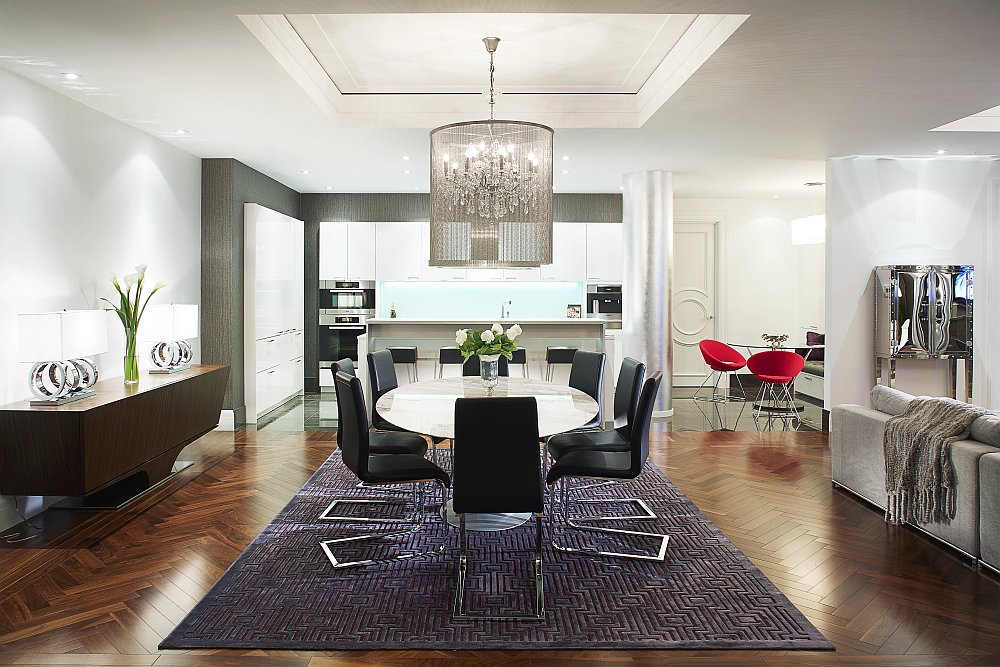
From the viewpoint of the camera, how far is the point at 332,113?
5410 mm

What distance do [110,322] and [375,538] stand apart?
117 inches

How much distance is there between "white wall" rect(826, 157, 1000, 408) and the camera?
6918 mm

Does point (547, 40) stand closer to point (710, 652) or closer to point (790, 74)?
point (790, 74)

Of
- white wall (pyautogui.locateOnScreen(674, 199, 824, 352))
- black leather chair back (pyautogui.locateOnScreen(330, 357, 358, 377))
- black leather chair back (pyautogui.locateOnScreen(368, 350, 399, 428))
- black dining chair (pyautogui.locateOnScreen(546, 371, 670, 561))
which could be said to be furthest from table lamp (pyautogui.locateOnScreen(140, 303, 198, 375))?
white wall (pyautogui.locateOnScreen(674, 199, 824, 352))

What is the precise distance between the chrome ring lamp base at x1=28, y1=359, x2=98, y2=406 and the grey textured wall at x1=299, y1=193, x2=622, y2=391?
5.31 m

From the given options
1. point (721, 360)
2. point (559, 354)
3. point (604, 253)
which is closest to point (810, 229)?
point (721, 360)

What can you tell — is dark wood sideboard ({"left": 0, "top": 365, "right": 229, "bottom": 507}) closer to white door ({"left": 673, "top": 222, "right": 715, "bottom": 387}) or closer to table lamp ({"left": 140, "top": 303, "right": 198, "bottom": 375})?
table lamp ({"left": 140, "top": 303, "right": 198, "bottom": 375})

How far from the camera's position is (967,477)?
343 centimetres

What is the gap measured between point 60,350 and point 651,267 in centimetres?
564

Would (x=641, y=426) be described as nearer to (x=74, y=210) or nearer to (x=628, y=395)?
(x=628, y=395)

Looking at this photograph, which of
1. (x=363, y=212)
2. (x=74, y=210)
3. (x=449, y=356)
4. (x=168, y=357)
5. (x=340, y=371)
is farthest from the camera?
(x=363, y=212)

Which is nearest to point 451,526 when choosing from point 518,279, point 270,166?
point 270,166

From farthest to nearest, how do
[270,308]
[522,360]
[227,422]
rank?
[270,308], [227,422], [522,360]

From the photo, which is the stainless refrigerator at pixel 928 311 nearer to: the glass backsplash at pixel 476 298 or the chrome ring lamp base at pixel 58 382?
the glass backsplash at pixel 476 298
